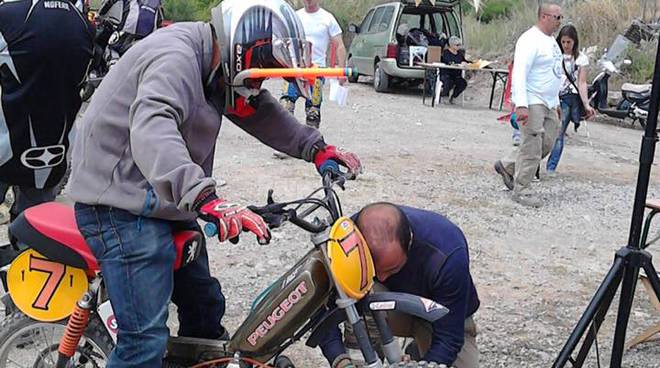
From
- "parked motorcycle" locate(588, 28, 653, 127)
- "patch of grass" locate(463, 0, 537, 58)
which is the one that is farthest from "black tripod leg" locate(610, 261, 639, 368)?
"patch of grass" locate(463, 0, 537, 58)

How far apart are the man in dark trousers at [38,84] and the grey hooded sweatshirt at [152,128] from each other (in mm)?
1098

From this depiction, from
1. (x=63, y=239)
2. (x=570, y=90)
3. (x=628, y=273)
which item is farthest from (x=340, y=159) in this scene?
(x=570, y=90)

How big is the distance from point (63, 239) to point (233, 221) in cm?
91

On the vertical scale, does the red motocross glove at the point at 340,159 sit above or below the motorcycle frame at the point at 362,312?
above

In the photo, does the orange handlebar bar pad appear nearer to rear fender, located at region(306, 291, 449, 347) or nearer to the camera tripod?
rear fender, located at region(306, 291, 449, 347)

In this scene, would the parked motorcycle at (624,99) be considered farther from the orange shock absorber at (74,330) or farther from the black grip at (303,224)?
the orange shock absorber at (74,330)

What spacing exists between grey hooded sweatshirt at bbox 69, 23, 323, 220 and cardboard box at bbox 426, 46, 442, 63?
12.4 m

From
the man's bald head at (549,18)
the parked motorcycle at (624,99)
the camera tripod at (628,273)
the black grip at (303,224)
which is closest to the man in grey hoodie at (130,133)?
the black grip at (303,224)

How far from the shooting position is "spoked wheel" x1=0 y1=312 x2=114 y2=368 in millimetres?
2881

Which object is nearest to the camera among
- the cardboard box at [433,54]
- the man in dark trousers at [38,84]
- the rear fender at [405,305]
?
the rear fender at [405,305]

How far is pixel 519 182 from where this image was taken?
6.91 metres

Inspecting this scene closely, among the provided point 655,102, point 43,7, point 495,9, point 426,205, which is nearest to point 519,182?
point 426,205

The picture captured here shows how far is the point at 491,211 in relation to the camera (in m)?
6.56

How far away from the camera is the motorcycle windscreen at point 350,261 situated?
7.59 ft
